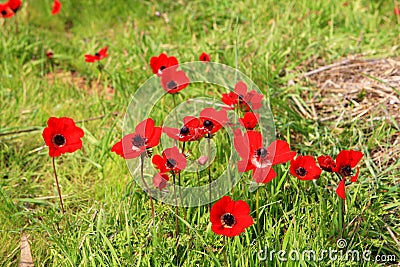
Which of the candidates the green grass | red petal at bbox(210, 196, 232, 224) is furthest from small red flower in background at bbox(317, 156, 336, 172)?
red petal at bbox(210, 196, 232, 224)

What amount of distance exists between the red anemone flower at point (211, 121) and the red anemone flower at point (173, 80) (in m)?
0.38

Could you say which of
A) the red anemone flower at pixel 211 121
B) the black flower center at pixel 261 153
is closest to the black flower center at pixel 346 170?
the black flower center at pixel 261 153

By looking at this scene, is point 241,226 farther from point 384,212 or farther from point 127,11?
point 127,11

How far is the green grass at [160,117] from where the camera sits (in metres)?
2.11

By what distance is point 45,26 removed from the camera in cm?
429

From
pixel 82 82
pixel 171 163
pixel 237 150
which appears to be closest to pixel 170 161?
pixel 171 163

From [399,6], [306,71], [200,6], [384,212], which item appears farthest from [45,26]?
[384,212]

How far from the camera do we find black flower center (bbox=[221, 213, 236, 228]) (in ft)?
6.02

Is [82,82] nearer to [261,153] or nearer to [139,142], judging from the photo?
→ [139,142]

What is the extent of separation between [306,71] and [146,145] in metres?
1.76

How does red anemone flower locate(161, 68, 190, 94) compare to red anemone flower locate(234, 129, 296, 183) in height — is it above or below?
above

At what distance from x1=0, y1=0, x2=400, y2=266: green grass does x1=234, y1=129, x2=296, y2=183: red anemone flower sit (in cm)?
25

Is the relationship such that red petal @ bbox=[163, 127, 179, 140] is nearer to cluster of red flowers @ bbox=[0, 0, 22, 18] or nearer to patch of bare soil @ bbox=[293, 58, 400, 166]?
patch of bare soil @ bbox=[293, 58, 400, 166]

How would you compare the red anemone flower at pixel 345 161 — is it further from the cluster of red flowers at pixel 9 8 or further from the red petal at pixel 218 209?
the cluster of red flowers at pixel 9 8
